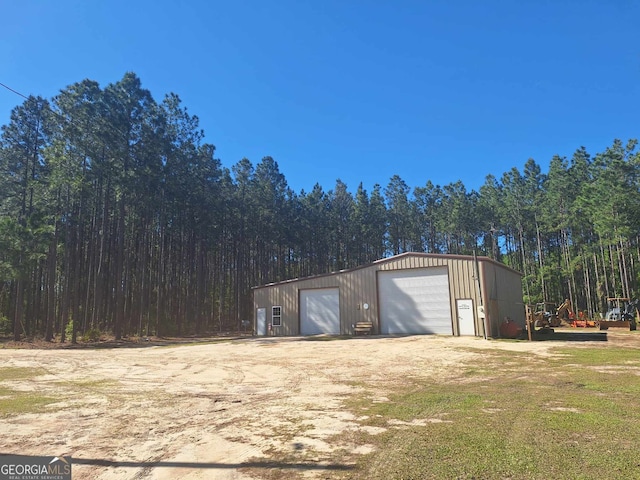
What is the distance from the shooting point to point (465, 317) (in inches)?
846

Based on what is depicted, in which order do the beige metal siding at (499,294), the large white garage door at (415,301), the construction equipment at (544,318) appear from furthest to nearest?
the large white garage door at (415,301) < the beige metal siding at (499,294) < the construction equipment at (544,318)

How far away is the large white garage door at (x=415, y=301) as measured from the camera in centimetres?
2247

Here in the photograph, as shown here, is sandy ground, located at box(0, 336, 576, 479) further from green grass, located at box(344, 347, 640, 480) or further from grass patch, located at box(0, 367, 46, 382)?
green grass, located at box(344, 347, 640, 480)

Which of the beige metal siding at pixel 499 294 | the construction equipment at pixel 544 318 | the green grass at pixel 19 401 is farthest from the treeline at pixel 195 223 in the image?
the green grass at pixel 19 401

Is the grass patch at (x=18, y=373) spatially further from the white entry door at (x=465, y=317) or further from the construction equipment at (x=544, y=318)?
the construction equipment at (x=544, y=318)

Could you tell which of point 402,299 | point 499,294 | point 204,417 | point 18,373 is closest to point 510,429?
point 204,417

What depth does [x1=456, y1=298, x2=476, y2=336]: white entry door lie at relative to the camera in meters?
21.2

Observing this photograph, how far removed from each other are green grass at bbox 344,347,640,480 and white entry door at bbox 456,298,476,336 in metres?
12.2

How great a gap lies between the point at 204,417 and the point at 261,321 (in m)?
23.1

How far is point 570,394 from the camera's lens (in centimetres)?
715

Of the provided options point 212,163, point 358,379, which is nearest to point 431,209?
point 212,163

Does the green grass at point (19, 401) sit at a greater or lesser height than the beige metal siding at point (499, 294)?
lesser

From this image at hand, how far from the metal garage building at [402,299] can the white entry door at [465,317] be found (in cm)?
5

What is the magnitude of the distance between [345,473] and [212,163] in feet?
119
